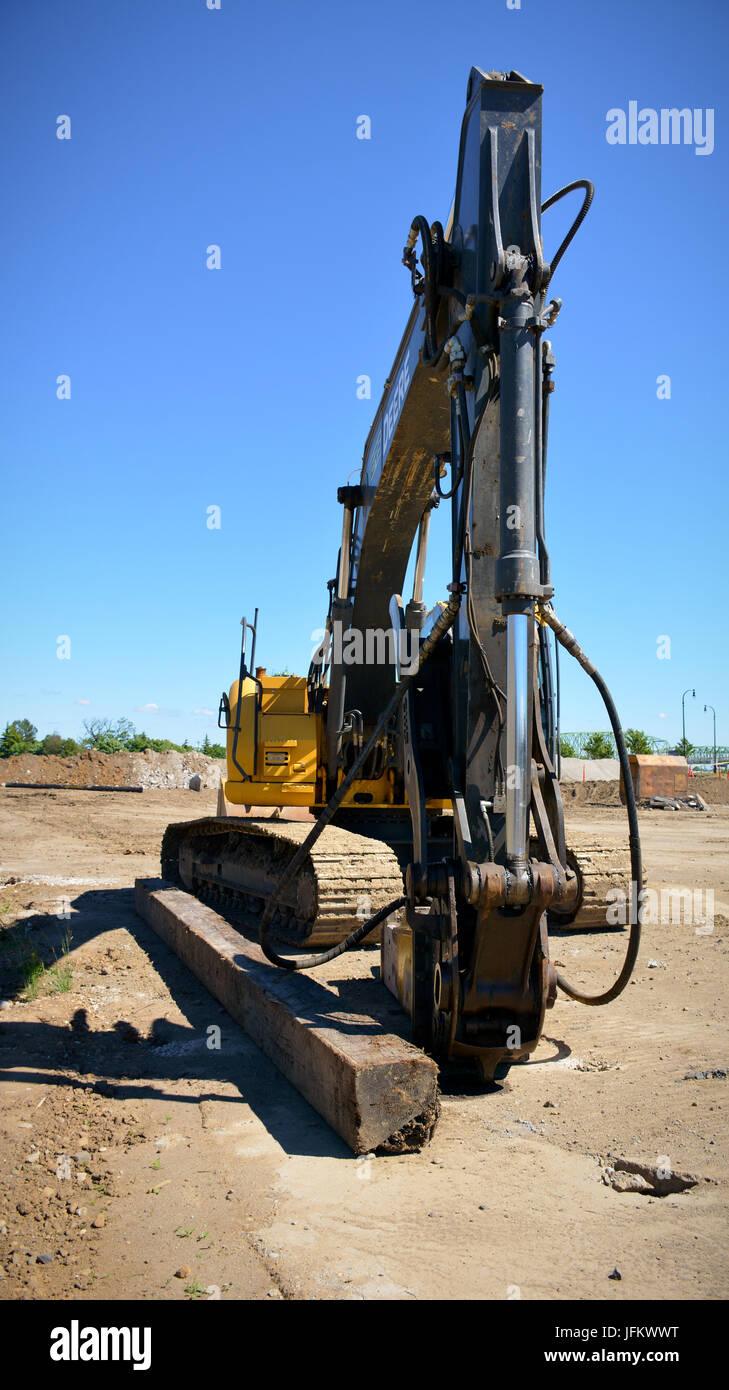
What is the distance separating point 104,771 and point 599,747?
28470mm

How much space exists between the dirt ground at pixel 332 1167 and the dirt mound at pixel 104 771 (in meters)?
30.1

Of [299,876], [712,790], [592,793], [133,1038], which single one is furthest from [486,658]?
[712,790]

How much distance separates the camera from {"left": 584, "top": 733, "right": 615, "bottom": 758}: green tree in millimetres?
50681

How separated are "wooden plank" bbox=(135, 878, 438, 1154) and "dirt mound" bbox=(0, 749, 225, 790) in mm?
29718

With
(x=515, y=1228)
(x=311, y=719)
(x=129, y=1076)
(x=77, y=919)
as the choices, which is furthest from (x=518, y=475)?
(x=77, y=919)

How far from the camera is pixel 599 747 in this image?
5147 cm

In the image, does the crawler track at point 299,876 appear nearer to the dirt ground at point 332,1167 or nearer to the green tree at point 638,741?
the dirt ground at point 332,1167

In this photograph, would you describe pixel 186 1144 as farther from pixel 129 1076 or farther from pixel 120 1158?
pixel 129 1076

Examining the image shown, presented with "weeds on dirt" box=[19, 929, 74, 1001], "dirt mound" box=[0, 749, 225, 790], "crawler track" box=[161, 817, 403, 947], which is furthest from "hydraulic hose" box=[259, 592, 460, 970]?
"dirt mound" box=[0, 749, 225, 790]

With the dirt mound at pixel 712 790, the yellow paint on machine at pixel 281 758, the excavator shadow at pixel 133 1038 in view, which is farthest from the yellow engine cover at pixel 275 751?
the dirt mound at pixel 712 790

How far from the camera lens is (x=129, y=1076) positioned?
170 inches

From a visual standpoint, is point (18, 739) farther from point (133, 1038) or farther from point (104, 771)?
point (133, 1038)

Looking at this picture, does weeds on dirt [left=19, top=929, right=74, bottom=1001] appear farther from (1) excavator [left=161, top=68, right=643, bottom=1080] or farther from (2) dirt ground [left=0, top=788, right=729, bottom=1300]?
(1) excavator [left=161, top=68, right=643, bottom=1080]

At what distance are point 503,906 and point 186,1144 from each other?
1579 millimetres
